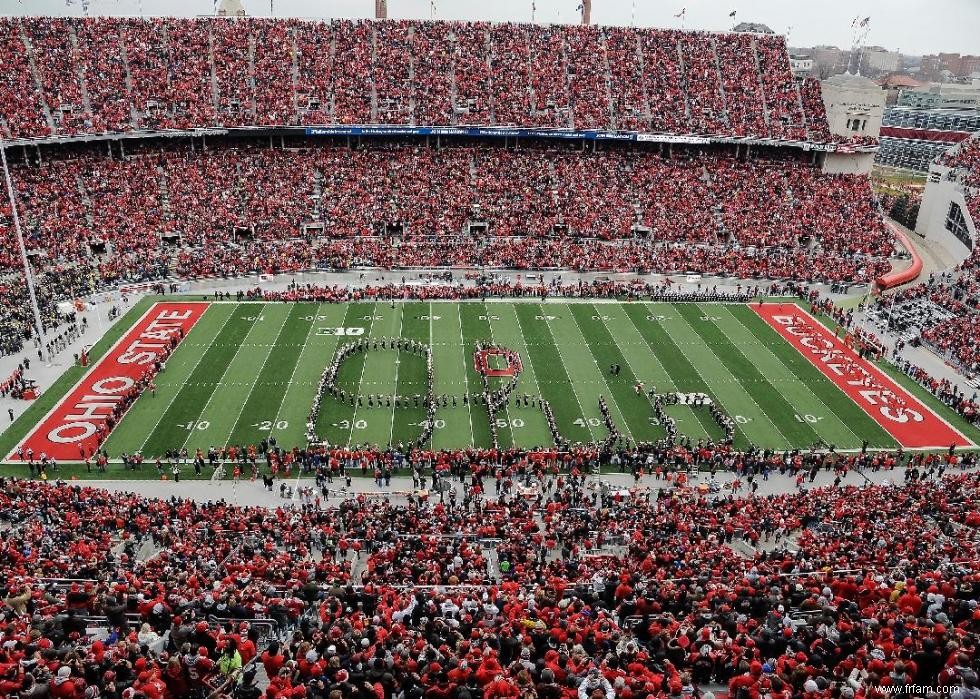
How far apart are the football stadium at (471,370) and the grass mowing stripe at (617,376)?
0.21 metres

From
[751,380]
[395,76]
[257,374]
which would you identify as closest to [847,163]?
[751,380]

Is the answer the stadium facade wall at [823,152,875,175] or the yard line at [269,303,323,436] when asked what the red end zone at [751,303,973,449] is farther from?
the yard line at [269,303,323,436]

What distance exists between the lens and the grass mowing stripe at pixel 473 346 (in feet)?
94.0

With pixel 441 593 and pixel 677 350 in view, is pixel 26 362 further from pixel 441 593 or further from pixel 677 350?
pixel 677 350

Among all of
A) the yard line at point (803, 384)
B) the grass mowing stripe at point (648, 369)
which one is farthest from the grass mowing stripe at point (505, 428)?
the yard line at point (803, 384)

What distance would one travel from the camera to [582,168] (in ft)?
181

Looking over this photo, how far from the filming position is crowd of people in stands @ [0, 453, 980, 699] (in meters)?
10.4

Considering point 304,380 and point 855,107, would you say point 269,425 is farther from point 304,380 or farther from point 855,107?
point 855,107

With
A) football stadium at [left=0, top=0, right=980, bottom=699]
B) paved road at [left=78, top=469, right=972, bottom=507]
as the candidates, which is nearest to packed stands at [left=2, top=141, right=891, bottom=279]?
football stadium at [left=0, top=0, right=980, bottom=699]

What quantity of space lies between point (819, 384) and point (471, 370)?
49.3ft

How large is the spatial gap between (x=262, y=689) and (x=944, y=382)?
31.4m

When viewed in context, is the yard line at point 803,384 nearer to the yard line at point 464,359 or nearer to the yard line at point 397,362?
the yard line at point 464,359

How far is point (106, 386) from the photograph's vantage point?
3117 cm

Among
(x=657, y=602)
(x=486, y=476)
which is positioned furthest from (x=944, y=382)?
(x=657, y=602)
